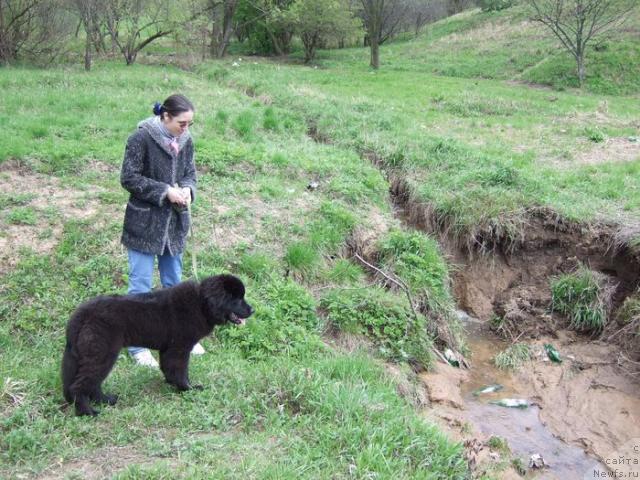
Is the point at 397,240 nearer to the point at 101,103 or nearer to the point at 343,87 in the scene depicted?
the point at 101,103

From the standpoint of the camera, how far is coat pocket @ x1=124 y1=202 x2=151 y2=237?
491 centimetres

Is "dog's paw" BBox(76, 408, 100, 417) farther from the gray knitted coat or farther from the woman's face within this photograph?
the woman's face

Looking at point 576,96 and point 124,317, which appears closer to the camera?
point 124,317

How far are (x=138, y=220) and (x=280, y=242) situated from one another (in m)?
3.01

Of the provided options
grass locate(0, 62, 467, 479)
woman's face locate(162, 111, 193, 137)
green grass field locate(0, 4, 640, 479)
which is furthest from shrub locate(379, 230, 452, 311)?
woman's face locate(162, 111, 193, 137)

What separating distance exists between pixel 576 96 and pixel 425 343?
648 inches

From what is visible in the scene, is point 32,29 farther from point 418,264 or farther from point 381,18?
point 381,18

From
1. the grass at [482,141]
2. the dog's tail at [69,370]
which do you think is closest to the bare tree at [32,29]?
the grass at [482,141]

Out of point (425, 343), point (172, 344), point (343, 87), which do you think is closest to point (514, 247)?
point (425, 343)

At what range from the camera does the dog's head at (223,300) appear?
4.42 meters

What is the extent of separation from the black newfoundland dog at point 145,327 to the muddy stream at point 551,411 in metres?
2.37

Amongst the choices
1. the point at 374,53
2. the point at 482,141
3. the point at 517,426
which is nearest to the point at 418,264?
the point at 517,426

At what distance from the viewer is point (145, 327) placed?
14.2 feet

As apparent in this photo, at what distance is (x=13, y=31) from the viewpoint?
67.2 ft
